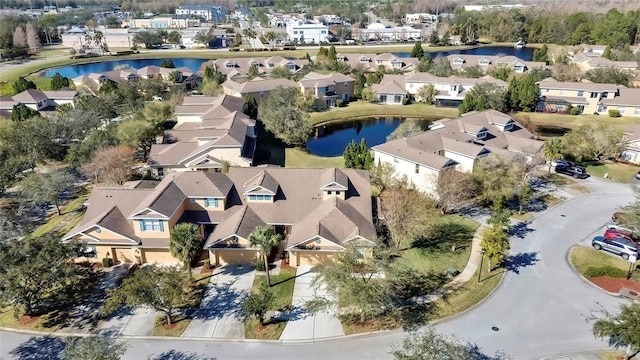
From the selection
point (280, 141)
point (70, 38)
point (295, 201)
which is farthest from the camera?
point (70, 38)

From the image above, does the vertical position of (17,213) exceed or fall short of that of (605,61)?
it falls short

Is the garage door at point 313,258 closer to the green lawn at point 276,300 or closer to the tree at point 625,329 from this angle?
the green lawn at point 276,300

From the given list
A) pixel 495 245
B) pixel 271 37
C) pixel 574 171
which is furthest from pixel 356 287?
pixel 271 37

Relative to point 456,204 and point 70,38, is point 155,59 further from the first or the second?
point 456,204

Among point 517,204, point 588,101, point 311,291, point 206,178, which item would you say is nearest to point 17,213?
point 206,178

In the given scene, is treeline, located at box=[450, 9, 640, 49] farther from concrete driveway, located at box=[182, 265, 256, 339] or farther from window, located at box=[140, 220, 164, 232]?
window, located at box=[140, 220, 164, 232]

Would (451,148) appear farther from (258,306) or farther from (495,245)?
(258,306)

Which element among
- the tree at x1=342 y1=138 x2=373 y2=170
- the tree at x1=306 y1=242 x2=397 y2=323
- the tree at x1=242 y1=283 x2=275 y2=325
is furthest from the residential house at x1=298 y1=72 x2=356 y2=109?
the tree at x1=242 y1=283 x2=275 y2=325
